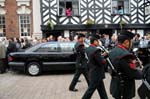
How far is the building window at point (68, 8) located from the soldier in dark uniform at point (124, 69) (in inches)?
847

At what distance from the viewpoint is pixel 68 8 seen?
28203mm

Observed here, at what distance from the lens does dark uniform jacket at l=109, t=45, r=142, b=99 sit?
6.41m

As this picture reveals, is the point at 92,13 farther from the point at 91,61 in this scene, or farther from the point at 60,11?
the point at 91,61

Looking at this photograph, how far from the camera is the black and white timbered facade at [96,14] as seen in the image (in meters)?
27.6

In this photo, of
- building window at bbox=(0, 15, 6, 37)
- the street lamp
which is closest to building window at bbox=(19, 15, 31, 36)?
building window at bbox=(0, 15, 6, 37)

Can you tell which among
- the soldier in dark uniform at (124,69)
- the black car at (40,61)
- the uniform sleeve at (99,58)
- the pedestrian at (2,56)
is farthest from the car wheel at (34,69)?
the soldier in dark uniform at (124,69)

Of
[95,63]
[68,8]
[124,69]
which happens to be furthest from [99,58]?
[68,8]

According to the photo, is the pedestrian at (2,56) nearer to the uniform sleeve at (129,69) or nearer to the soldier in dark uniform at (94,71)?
the soldier in dark uniform at (94,71)

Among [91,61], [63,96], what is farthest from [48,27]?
[91,61]

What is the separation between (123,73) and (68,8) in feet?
72.2

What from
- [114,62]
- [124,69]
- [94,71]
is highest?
[114,62]

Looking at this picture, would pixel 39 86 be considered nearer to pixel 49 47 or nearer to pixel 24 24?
pixel 49 47

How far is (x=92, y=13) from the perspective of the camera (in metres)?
27.9

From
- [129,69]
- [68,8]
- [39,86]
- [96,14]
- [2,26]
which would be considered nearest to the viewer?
[129,69]
